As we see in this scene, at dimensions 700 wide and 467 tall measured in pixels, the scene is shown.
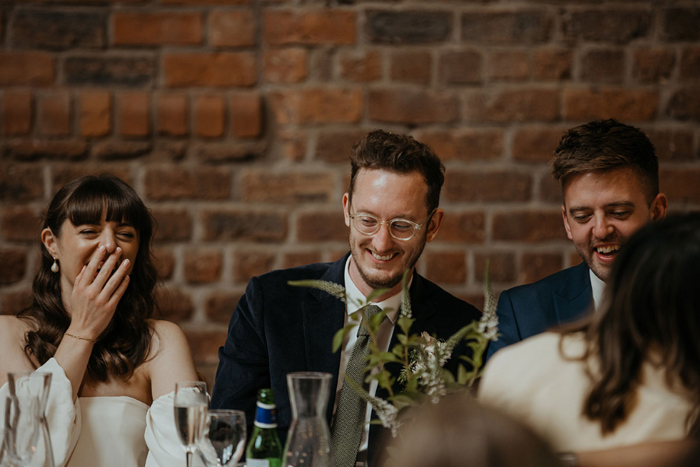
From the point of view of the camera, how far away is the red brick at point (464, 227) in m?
2.44

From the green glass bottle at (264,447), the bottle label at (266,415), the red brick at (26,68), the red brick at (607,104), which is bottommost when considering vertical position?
the green glass bottle at (264,447)

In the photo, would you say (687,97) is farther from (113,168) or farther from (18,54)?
(18,54)

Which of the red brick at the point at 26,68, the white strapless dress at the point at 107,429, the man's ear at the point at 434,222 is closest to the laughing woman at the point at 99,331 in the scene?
the white strapless dress at the point at 107,429

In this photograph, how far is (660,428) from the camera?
2.85 ft

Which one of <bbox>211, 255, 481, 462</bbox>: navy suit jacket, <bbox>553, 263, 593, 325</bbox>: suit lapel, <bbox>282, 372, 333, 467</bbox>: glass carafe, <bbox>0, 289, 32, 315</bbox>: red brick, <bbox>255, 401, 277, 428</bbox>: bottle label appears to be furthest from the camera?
<bbox>0, 289, 32, 315</bbox>: red brick

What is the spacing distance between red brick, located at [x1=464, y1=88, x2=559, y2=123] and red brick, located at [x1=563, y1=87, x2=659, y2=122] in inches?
2.2

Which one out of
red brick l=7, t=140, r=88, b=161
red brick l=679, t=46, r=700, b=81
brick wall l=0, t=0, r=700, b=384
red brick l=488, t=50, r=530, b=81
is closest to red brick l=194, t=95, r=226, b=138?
brick wall l=0, t=0, r=700, b=384

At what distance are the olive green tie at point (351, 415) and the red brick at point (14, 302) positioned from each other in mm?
1329

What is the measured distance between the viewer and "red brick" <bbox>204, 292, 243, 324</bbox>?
8.04 ft

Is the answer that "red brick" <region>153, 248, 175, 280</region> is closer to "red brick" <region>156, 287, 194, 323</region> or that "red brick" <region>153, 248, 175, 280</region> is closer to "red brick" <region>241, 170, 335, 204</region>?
"red brick" <region>156, 287, 194, 323</region>

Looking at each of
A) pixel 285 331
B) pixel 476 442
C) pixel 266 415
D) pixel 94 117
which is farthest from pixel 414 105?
pixel 476 442

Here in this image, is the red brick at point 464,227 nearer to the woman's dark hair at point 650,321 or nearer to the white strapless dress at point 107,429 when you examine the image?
the white strapless dress at point 107,429

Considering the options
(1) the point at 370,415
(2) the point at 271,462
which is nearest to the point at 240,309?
(1) the point at 370,415

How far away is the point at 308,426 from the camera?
43.1 inches
